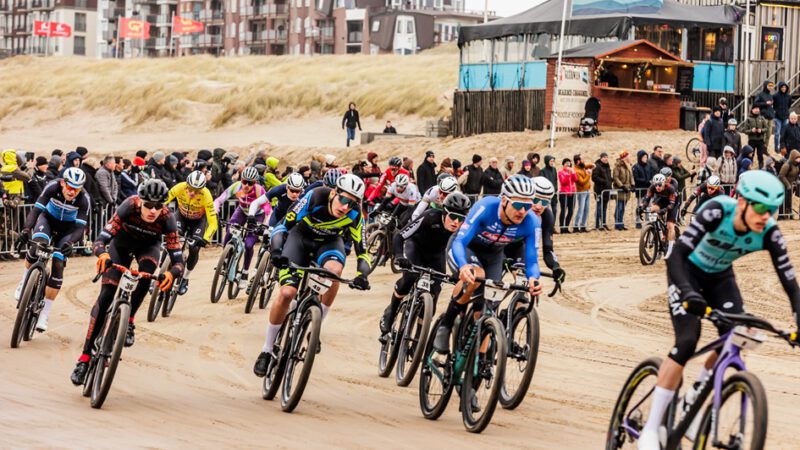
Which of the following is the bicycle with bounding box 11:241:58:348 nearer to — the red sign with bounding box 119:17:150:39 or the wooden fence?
the wooden fence

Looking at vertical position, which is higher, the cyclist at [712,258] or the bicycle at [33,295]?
the cyclist at [712,258]

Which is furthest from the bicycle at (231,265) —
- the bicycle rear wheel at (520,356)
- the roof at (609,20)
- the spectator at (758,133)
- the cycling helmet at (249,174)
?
the roof at (609,20)

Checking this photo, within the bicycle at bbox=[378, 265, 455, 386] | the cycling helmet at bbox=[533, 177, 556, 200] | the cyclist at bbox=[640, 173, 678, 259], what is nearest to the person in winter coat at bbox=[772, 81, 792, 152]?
the cyclist at bbox=[640, 173, 678, 259]

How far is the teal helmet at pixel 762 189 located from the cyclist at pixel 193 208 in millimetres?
8929

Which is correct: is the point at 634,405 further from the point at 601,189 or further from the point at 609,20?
the point at 609,20

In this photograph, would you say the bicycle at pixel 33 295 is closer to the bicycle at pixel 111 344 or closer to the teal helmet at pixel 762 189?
the bicycle at pixel 111 344

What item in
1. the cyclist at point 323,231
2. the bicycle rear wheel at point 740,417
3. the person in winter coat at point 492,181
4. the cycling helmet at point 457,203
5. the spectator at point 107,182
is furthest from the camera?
the person in winter coat at point 492,181

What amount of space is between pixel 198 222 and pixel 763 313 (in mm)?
7720

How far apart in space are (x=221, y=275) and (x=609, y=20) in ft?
90.5

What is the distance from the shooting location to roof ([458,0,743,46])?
42594 millimetres

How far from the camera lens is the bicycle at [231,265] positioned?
17734mm

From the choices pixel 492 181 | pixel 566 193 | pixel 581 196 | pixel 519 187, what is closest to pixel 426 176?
pixel 492 181

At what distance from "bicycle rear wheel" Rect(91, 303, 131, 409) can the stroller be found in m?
27.7

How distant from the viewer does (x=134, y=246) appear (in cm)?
1192
